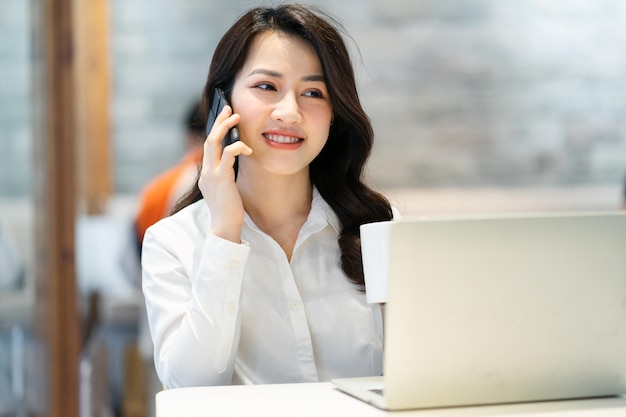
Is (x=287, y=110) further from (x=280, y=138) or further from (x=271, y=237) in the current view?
(x=271, y=237)

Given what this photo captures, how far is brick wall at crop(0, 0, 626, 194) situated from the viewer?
546cm

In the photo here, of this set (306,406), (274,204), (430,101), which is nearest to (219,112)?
(274,204)

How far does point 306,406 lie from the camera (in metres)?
1.42

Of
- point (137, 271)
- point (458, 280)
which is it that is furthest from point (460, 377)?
point (137, 271)

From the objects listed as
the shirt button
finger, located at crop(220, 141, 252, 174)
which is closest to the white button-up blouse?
the shirt button

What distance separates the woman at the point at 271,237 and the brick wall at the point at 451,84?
3504mm

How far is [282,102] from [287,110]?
3cm

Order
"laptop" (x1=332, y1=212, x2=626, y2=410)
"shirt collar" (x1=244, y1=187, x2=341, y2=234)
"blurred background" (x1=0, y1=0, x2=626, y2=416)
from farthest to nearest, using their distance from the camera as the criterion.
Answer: "blurred background" (x1=0, y1=0, x2=626, y2=416) < "shirt collar" (x1=244, y1=187, x2=341, y2=234) < "laptop" (x1=332, y1=212, x2=626, y2=410)

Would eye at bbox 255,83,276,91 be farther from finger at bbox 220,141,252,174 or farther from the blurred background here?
the blurred background

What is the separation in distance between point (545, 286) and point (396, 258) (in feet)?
0.78

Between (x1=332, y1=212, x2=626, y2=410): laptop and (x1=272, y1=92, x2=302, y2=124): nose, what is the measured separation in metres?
0.45

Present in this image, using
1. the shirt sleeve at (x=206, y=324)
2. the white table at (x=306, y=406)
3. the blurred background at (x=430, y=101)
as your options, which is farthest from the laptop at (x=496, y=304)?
the blurred background at (x=430, y=101)

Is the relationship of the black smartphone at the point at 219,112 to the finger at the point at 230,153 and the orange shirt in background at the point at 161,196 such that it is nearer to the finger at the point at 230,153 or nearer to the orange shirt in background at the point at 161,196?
the finger at the point at 230,153

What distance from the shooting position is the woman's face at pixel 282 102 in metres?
1.86
